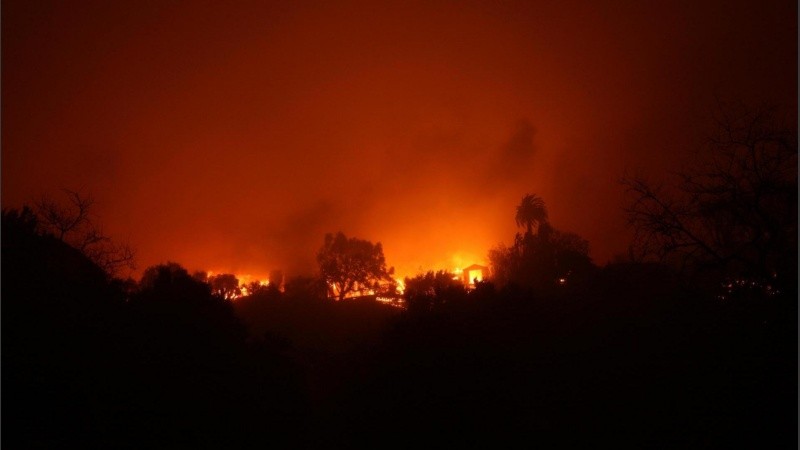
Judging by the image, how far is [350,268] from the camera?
74.7 m

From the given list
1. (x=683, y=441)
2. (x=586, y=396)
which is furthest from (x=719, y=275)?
(x=586, y=396)

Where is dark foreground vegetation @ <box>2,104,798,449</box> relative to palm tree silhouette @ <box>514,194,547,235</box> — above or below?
below

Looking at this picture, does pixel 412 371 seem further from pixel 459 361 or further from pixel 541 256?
pixel 541 256

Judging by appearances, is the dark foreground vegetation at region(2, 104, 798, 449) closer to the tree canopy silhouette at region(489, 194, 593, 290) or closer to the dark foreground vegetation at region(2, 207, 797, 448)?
the dark foreground vegetation at region(2, 207, 797, 448)

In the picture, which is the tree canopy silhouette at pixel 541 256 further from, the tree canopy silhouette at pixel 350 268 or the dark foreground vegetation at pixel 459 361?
the tree canopy silhouette at pixel 350 268

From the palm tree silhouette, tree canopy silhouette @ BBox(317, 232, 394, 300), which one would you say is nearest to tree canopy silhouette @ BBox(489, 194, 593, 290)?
the palm tree silhouette

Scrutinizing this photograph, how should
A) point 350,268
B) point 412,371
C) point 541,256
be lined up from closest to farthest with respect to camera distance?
point 412,371 < point 541,256 < point 350,268

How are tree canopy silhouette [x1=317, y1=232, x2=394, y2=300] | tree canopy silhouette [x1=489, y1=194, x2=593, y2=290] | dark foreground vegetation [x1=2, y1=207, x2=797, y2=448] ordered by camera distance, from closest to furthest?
dark foreground vegetation [x1=2, y1=207, x2=797, y2=448], tree canopy silhouette [x1=489, y1=194, x2=593, y2=290], tree canopy silhouette [x1=317, y1=232, x2=394, y2=300]

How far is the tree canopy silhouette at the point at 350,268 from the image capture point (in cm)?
7400

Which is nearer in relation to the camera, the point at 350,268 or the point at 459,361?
the point at 459,361

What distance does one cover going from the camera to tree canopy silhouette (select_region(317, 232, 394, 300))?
243ft

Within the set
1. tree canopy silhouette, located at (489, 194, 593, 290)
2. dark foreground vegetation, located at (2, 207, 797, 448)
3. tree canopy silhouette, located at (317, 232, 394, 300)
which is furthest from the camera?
tree canopy silhouette, located at (317, 232, 394, 300)

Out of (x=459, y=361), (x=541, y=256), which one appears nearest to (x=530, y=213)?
(x=541, y=256)

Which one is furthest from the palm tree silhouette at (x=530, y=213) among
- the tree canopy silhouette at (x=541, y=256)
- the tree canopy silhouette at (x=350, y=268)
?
the tree canopy silhouette at (x=350, y=268)
